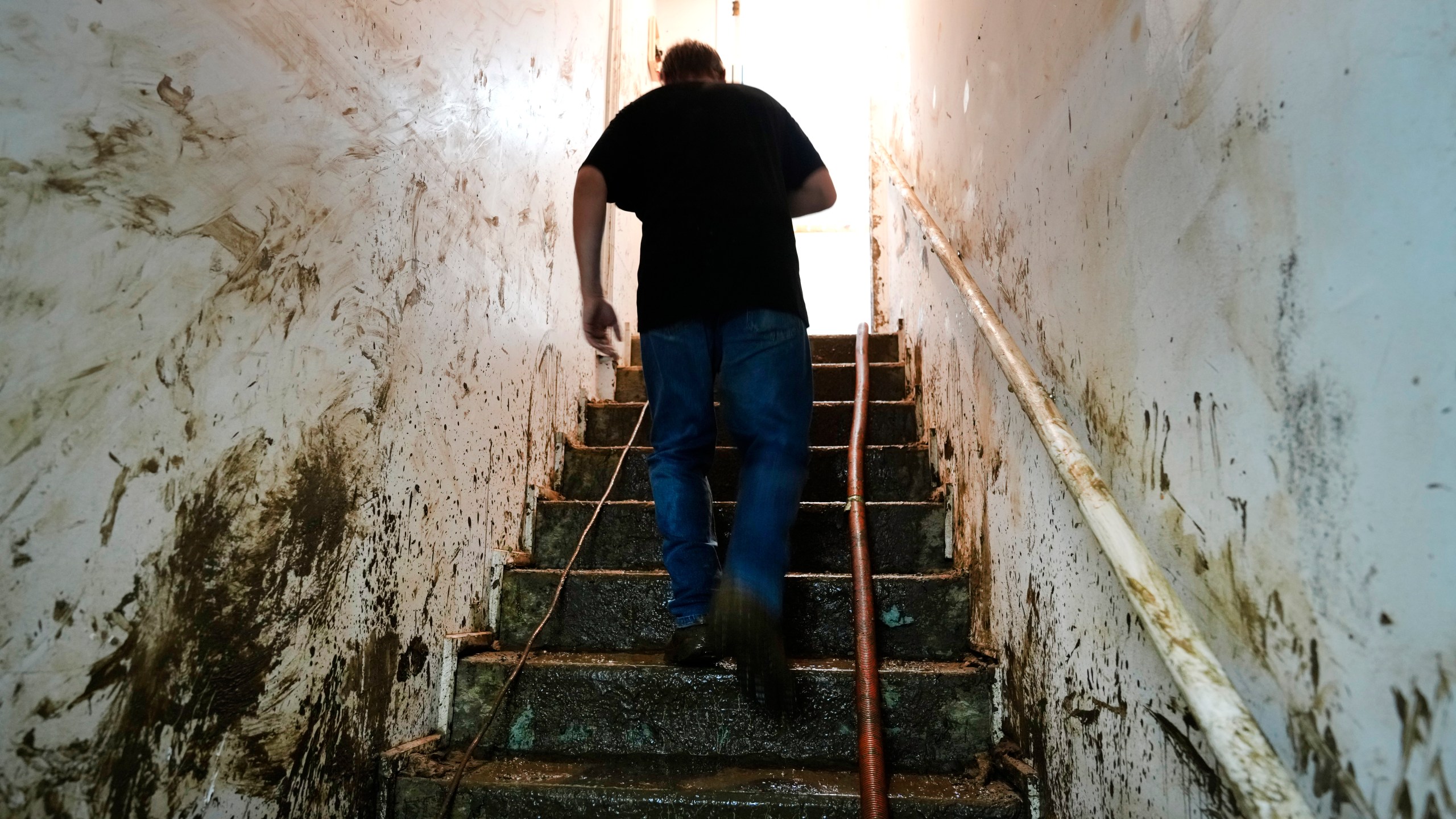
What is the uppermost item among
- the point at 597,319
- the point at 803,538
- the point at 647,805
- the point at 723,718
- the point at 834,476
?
the point at 597,319

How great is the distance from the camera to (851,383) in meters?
3.04

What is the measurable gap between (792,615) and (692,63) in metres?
1.31

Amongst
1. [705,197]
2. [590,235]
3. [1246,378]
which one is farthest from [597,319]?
[1246,378]

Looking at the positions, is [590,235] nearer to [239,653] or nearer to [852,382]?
[239,653]

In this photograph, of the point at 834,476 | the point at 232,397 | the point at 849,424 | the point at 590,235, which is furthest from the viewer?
the point at 849,424

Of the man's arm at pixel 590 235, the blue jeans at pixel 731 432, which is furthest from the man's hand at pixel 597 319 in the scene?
the blue jeans at pixel 731 432

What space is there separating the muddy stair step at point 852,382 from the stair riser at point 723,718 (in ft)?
4.56

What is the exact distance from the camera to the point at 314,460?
1261 millimetres

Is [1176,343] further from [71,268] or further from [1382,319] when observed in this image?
[71,268]

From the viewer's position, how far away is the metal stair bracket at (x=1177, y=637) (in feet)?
2.16

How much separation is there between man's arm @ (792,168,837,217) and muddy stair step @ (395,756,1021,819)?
1.20m

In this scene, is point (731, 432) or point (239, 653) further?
→ point (731, 432)

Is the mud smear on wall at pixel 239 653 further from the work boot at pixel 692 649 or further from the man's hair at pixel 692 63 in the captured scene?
the man's hair at pixel 692 63

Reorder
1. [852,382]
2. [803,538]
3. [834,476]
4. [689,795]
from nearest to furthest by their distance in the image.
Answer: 1. [689,795]
2. [803,538]
3. [834,476]
4. [852,382]
